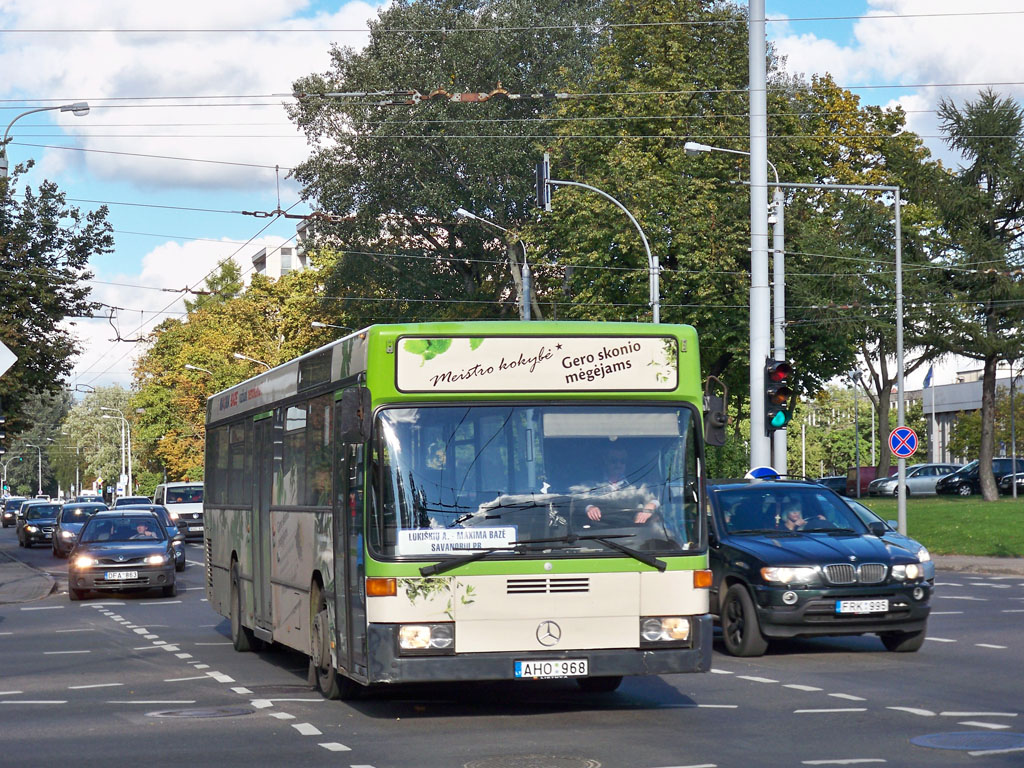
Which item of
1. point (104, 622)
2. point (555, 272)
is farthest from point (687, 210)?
point (104, 622)

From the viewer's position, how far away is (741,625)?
15922mm

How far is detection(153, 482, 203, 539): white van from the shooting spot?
57406mm

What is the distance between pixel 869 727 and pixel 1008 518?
106 ft

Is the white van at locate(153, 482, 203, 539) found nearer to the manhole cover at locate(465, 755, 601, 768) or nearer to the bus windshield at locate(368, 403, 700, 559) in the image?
the bus windshield at locate(368, 403, 700, 559)

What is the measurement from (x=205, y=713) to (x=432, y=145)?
43069 millimetres

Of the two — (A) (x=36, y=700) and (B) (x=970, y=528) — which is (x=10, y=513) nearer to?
(B) (x=970, y=528)

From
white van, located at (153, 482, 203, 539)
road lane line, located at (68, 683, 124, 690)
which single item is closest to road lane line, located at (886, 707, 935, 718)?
road lane line, located at (68, 683, 124, 690)

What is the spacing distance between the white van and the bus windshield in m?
47.1

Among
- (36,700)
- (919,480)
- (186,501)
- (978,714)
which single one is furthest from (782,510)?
(919,480)

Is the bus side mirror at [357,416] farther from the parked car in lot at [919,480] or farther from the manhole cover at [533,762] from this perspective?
the parked car in lot at [919,480]

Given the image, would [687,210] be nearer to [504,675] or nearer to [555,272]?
[555,272]

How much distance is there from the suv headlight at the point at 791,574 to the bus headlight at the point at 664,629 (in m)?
4.22

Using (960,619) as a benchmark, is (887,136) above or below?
above

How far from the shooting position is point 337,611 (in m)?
12.2
